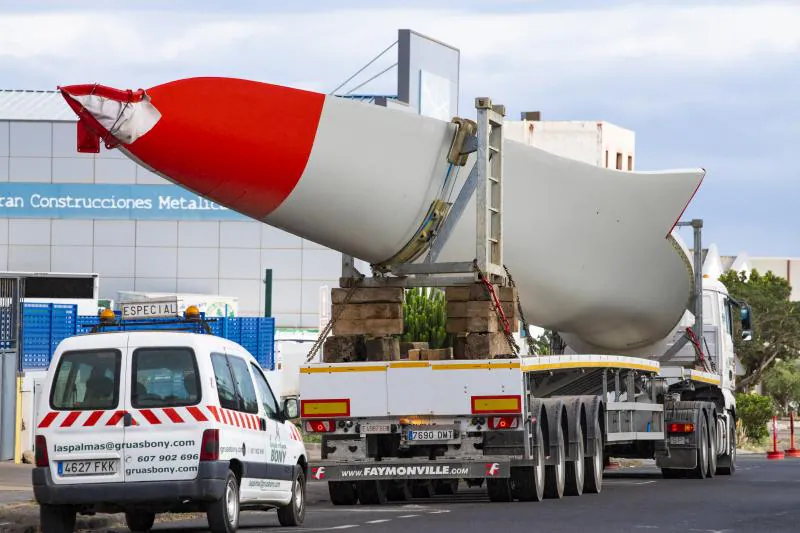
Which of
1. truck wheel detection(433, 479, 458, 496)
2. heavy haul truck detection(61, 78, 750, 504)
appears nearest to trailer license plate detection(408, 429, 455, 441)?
heavy haul truck detection(61, 78, 750, 504)

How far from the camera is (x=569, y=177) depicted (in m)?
19.5

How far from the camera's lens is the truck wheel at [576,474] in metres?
20.0

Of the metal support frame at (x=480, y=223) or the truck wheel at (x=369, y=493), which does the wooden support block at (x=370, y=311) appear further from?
the truck wheel at (x=369, y=493)

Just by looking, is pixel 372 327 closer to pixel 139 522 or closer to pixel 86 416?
pixel 139 522

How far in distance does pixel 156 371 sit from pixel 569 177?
7424 mm

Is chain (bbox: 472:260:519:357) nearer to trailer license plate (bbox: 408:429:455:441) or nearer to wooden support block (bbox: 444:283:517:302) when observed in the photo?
wooden support block (bbox: 444:283:517:302)

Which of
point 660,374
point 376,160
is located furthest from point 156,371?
point 660,374

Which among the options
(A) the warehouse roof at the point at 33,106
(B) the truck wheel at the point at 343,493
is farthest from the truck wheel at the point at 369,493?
(A) the warehouse roof at the point at 33,106

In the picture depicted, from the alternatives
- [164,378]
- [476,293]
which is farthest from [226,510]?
[476,293]

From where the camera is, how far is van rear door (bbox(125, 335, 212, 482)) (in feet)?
43.6

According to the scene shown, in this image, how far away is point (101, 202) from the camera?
214 ft

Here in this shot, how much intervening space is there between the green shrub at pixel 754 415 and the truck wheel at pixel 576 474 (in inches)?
1063

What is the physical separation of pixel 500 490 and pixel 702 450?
8144 mm

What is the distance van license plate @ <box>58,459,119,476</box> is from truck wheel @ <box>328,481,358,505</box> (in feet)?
18.9
